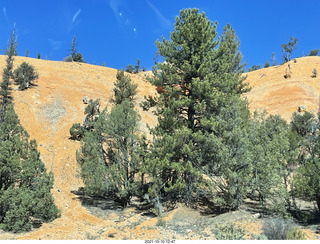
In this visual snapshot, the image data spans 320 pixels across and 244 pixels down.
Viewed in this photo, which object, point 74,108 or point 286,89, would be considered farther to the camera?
point 286,89

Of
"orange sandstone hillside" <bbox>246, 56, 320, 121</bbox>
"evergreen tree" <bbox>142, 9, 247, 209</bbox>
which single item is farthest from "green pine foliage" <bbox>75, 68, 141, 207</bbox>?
"orange sandstone hillside" <bbox>246, 56, 320, 121</bbox>

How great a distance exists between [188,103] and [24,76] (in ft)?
91.2

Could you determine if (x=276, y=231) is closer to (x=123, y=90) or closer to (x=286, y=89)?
(x=123, y=90)

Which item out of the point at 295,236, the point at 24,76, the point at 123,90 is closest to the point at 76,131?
the point at 123,90

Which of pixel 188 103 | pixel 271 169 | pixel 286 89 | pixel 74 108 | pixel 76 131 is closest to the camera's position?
pixel 271 169

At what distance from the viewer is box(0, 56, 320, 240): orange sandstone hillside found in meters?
11.4

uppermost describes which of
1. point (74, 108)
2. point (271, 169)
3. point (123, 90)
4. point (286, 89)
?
point (286, 89)

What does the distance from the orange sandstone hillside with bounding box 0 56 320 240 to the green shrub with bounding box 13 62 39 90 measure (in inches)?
37.6

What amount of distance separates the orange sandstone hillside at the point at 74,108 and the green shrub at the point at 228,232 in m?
1.57

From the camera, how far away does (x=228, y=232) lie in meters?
9.84

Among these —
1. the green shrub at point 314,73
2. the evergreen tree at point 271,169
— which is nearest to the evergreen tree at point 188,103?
the evergreen tree at point 271,169

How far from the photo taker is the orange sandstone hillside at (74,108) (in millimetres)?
11414

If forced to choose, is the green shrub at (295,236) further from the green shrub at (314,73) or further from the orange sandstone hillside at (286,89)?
the green shrub at (314,73)
